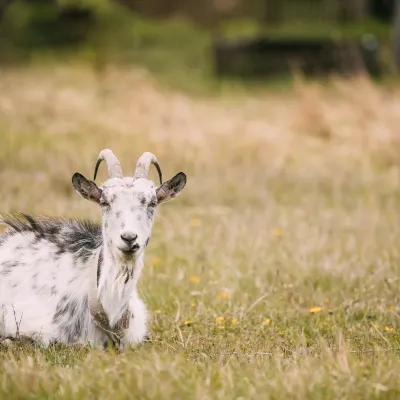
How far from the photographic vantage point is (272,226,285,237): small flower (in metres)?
8.73

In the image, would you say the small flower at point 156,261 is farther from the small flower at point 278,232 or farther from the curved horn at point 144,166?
the curved horn at point 144,166

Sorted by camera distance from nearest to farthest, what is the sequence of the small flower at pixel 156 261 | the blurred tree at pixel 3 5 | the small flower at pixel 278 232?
the small flower at pixel 156 261
the small flower at pixel 278 232
the blurred tree at pixel 3 5

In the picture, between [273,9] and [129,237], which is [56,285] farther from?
[273,9]

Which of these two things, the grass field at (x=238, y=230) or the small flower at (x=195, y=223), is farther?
the small flower at (x=195, y=223)

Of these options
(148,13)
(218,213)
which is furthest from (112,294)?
(148,13)

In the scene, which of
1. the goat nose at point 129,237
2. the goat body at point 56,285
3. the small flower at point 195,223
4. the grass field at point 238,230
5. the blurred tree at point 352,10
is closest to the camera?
the grass field at point 238,230

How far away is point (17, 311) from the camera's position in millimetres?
5598

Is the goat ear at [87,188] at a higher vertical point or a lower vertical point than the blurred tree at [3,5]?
lower

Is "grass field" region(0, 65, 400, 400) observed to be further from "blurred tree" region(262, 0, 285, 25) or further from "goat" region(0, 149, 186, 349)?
"blurred tree" region(262, 0, 285, 25)

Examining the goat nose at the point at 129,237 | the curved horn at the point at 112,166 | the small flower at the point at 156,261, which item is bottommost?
the small flower at the point at 156,261

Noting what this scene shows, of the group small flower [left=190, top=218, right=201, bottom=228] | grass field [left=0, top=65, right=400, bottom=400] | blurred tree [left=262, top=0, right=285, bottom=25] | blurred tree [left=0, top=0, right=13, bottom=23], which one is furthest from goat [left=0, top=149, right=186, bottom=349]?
blurred tree [left=262, top=0, right=285, bottom=25]

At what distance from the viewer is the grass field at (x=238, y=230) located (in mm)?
4562

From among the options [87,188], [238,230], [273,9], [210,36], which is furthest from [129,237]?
[273,9]

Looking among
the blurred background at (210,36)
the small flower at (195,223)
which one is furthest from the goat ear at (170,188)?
the blurred background at (210,36)
